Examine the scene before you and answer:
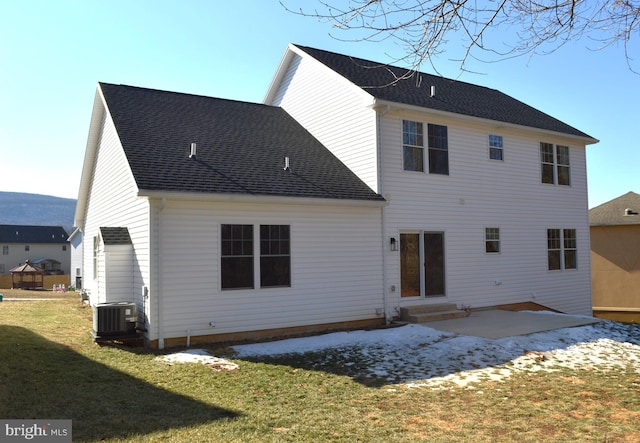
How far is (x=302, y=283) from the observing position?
11.6 m

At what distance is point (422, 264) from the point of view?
13.6 meters

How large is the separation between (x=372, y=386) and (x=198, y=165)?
6324mm

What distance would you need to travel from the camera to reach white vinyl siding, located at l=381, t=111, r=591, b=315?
13.3 m

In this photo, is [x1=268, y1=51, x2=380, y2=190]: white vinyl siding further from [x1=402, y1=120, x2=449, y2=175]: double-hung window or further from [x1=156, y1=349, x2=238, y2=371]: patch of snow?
[x1=156, y1=349, x2=238, y2=371]: patch of snow

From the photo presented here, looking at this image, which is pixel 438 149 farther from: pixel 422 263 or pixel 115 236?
pixel 115 236

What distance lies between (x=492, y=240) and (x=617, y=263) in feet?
36.2

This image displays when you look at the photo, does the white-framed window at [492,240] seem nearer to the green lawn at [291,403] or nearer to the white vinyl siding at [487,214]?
the white vinyl siding at [487,214]

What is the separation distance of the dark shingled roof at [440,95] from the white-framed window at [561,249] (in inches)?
135

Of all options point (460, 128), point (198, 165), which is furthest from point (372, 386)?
point (460, 128)

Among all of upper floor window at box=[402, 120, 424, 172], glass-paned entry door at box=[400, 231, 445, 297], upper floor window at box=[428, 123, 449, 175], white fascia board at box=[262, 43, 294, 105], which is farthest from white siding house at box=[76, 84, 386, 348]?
white fascia board at box=[262, 43, 294, 105]

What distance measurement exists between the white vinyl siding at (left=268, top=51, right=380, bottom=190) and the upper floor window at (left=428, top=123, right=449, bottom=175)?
195cm

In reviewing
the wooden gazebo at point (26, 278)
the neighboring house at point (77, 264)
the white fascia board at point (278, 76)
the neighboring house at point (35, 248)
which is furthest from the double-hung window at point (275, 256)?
the neighboring house at point (35, 248)

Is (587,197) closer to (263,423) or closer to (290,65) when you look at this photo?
(290,65)

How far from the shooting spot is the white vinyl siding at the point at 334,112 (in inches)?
520
